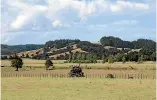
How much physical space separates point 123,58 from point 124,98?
5790 inches

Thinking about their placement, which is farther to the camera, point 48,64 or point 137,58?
point 137,58

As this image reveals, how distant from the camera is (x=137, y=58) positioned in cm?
18800

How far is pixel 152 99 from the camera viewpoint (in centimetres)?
3356

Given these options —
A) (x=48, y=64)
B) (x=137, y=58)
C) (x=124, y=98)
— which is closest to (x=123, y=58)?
(x=137, y=58)

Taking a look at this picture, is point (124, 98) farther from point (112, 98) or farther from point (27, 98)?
point (27, 98)

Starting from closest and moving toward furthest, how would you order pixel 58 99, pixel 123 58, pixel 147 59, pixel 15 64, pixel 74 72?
pixel 58 99 < pixel 74 72 < pixel 15 64 < pixel 123 58 < pixel 147 59

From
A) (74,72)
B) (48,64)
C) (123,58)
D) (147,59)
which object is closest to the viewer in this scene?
(74,72)

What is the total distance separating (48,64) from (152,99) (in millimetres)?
103174

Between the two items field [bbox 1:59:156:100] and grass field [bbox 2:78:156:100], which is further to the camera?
field [bbox 1:59:156:100]

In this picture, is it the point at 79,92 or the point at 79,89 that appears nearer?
the point at 79,92

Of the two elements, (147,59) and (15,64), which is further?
(147,59)

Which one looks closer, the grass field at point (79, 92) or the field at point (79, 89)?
the grass field at point (79, 92)

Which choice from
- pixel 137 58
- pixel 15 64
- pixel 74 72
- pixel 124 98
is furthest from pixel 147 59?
pixel 124 98

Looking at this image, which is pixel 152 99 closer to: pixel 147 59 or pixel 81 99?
pixel 81 99
